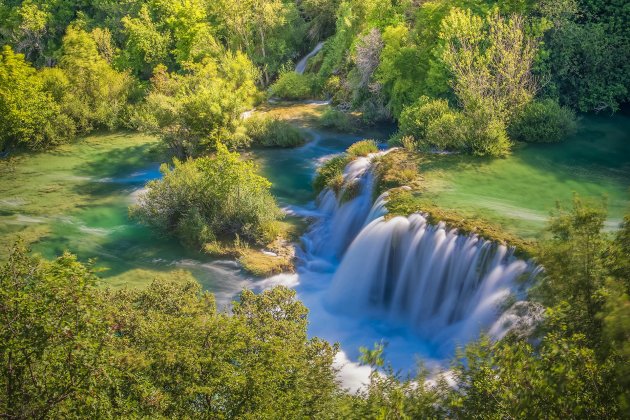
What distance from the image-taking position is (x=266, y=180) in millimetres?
26781

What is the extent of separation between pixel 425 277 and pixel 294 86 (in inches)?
1035

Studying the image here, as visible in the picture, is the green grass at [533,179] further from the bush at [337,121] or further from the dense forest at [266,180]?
the bush at [337,121]

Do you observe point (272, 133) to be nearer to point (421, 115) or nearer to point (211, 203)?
point (421, 115)

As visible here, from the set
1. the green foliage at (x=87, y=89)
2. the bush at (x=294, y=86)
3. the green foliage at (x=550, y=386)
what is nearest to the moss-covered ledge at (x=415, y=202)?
the green foliage at (x=550, y=386)

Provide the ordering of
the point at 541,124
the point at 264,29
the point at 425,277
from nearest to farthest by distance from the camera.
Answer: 1. the point at 425,277
2. the point at 541,124
3. the point at 264,29

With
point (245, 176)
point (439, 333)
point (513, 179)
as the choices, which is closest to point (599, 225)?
point (439, 333)

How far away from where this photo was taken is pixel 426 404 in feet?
33.2

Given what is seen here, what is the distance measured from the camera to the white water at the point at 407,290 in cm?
1900

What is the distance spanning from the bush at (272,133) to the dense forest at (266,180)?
12 cm

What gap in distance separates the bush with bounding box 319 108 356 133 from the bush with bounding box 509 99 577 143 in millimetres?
10725

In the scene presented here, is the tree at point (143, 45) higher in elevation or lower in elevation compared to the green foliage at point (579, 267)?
higher

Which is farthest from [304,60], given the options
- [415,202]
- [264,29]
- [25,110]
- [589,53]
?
[415,202]

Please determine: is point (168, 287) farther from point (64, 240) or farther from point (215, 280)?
point (64, 240)

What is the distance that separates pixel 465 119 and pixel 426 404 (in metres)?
21.0
